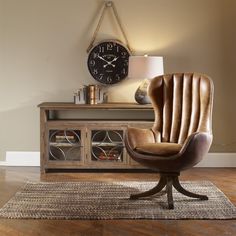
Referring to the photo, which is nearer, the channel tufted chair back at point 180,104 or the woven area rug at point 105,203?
the woven area rug at point 105,203

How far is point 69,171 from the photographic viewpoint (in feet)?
14.9

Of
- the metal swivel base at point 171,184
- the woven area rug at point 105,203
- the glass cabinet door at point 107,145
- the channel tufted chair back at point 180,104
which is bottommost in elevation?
the woven area rug at point 105,203

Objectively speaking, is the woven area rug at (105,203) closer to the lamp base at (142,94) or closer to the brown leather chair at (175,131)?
the brown leather chair at (175,131)

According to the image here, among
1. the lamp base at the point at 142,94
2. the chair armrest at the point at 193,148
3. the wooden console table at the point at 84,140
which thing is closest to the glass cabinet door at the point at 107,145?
the wooden console table at the point at 84,140

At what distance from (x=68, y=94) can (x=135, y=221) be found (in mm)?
2133

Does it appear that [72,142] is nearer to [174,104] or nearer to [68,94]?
[68,94]

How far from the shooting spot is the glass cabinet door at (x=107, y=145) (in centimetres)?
446

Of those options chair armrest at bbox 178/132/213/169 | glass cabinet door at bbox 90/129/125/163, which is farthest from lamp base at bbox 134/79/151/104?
chair armrest at bbox 178/132/213/169

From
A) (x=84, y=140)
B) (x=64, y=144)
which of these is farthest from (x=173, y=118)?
(x=64, y=144)

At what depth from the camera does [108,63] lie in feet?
15.5

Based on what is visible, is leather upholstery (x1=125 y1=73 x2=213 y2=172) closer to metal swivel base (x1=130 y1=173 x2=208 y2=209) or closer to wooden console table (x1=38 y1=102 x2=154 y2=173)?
metal swivel base (x1=130 y1=173 x2=208 y2=209)

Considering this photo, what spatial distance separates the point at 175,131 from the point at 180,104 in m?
0.24

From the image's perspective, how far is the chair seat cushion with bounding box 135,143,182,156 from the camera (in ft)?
10.6

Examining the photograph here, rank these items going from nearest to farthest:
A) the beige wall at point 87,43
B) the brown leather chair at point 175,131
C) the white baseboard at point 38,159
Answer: the brown leather chair at point 175,131 < the beige wall at point 87,43 < the white baseboard at point 38,159
